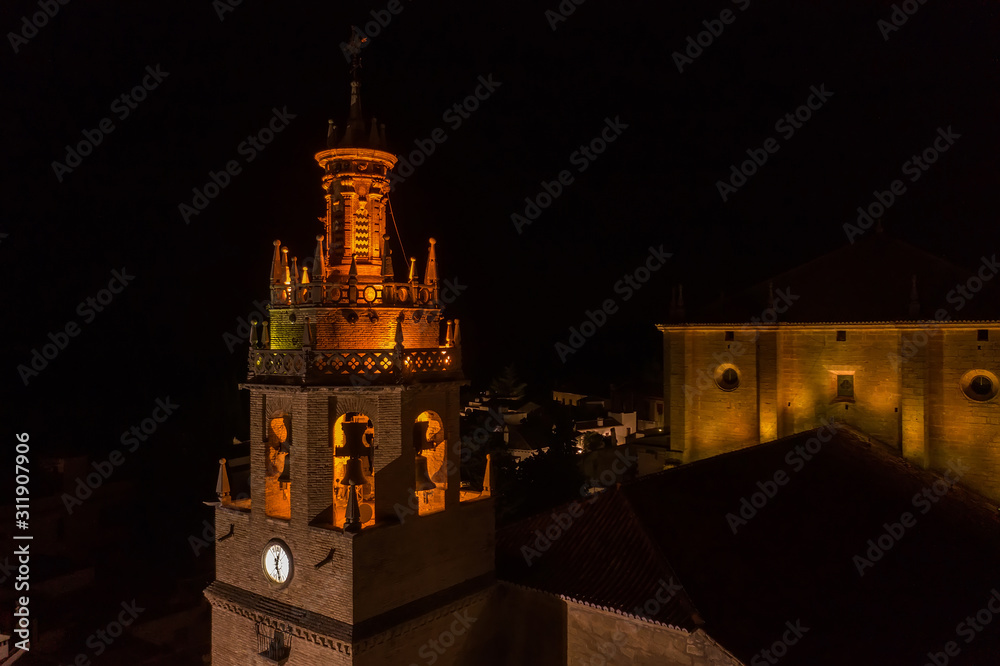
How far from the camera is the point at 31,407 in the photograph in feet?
136

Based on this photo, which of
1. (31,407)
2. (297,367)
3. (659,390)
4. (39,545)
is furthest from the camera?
(659,390)

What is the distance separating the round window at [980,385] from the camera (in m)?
19.7

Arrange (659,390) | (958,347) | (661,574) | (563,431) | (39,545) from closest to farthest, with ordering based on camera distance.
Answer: (661,574) < (958,347) < (39,545) < (563,431) < (659,390)

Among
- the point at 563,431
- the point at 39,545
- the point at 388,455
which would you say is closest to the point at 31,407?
the point at 39,545

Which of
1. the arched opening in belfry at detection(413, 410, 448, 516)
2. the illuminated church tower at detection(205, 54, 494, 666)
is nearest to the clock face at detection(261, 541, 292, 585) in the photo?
the illuminated church tower at detection(205, 54, 494, 666)

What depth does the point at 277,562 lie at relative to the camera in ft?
40.9

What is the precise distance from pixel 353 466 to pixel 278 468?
5.51ft

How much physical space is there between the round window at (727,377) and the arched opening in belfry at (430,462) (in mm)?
13561

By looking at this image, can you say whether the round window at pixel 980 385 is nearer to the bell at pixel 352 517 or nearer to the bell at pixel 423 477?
the bell at pixel 423 477

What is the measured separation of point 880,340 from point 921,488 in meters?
4.83

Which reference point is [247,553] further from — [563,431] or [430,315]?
[563,431]

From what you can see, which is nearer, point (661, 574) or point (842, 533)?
point (661, 574)

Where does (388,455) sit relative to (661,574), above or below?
above

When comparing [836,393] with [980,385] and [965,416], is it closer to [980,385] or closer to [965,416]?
[965,416]
